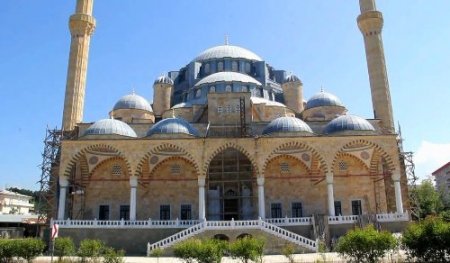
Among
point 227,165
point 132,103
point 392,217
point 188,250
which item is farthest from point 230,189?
point 188,250

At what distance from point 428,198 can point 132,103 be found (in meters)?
26.2

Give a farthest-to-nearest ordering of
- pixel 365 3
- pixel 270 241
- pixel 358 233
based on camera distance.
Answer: pixel 365 3 → pixel 270 241 → pixel 358 233

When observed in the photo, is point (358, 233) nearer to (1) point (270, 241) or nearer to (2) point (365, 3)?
(1) point (270, 241)

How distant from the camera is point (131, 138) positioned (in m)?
19.6

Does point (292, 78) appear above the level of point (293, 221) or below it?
above

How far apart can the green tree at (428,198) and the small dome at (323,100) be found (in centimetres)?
1226

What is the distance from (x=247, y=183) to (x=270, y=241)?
5.85 m

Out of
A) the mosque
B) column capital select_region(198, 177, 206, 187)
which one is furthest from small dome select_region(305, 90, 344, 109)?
column capital select_region(198, 177, 206, 187)

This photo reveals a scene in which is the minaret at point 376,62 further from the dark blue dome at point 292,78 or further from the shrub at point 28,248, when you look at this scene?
the shrub at point 28,248

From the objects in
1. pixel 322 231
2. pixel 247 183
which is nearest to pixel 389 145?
pixel 322 231

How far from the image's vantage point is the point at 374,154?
2198cm

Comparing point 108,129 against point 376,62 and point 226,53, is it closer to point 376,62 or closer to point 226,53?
point 226,53

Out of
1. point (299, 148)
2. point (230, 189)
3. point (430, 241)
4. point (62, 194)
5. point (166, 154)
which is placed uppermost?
point (299, 148)

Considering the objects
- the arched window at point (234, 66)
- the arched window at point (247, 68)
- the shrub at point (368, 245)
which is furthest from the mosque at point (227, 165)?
the shrub at point (368, 245)
